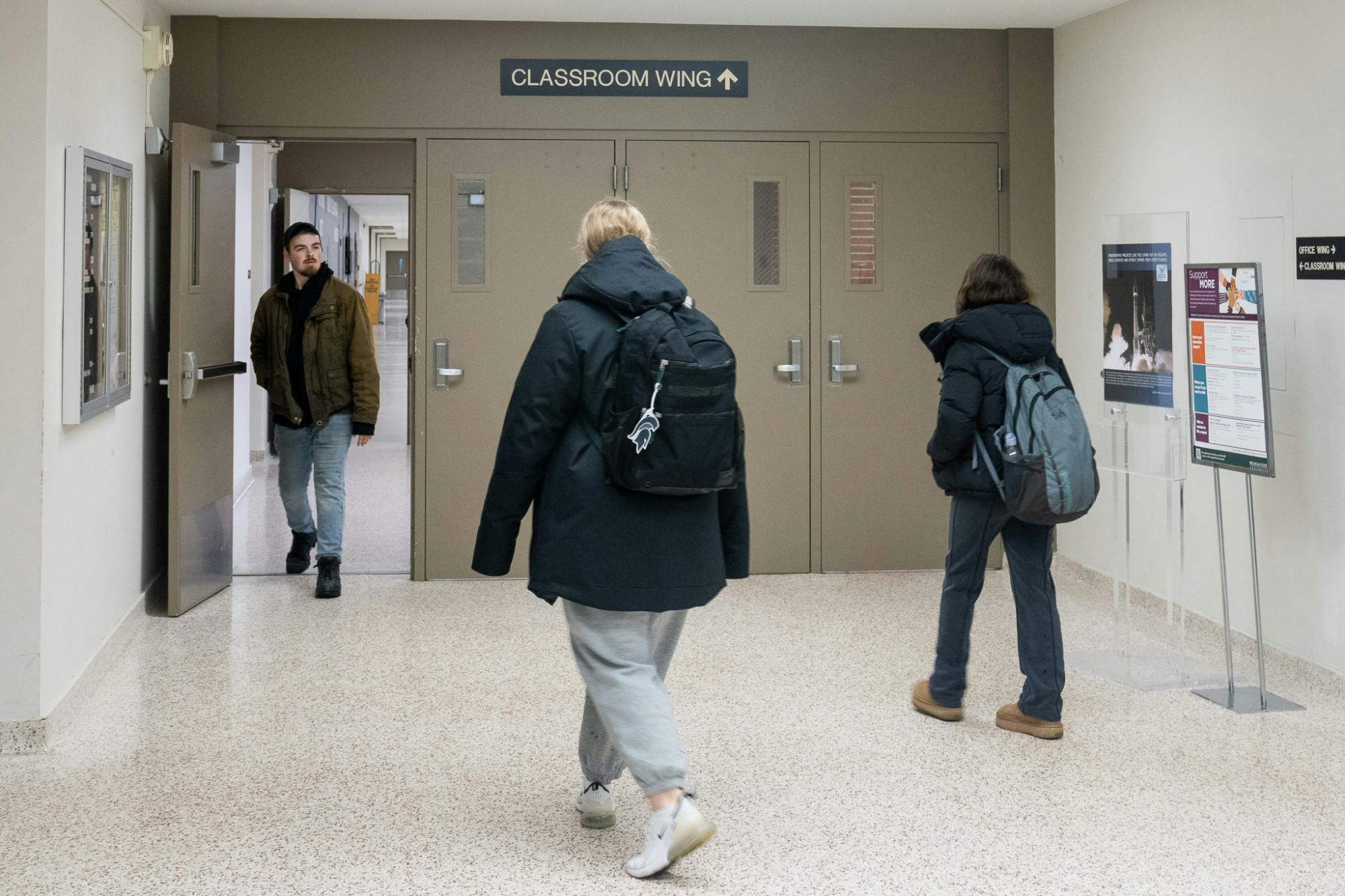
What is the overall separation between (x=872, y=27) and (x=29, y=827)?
5161 mm

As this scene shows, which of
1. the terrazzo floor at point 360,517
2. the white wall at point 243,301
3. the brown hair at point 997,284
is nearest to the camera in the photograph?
the brown hair at point 997,284

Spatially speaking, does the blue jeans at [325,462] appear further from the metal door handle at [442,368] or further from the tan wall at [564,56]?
the tan wall at [564,56]

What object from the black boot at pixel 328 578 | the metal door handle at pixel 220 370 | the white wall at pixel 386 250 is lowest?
the black boot at pixel 328 578

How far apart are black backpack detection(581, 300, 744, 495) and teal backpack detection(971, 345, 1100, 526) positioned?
127cm

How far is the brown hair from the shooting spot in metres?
4.12

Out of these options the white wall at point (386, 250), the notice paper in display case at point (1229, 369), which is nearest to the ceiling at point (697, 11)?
the notice paper in display case at point (1229, 369)

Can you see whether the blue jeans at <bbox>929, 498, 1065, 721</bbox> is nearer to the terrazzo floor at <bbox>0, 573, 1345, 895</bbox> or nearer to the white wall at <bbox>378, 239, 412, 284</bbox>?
the terrazzo floor at <bbox>0, 573, 1345, 895</bbox>

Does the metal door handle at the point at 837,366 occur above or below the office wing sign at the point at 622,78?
below

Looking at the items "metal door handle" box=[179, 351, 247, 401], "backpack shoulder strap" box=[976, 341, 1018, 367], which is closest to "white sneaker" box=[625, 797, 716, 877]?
"backpack shoulder strap" box=[976, 341, 1018, 367]

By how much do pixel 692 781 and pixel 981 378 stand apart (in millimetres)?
1495

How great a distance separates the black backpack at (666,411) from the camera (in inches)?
116

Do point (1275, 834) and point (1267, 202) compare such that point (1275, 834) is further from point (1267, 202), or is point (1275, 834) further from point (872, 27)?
point (872, 27)

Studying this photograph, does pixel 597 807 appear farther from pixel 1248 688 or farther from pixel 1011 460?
pixel 1248 688

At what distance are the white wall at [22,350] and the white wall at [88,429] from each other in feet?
0.10
